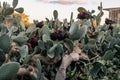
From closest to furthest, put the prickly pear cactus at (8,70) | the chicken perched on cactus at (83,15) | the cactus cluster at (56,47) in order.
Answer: the prickly pear cactus at (8,70)
the cactus cluster at (56,47)
the chicken perched on cactus at (83,15)

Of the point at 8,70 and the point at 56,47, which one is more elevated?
the point at 8,70

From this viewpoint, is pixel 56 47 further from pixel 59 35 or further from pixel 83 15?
pixel 83 15

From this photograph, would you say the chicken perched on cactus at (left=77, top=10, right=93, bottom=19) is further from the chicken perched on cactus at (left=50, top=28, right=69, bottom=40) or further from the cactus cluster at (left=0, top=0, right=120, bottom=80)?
the chicken perched on cactus at (left=50, top=28, right=69, bottom=40)

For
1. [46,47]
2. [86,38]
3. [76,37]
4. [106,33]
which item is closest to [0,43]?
[46,47]

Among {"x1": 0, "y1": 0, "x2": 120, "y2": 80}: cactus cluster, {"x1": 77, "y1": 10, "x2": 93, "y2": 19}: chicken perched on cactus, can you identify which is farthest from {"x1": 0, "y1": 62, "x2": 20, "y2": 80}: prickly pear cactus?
{"x1": 77, "y1": 10, "x2": 93, "y2": 19}: chicken perched on cactus

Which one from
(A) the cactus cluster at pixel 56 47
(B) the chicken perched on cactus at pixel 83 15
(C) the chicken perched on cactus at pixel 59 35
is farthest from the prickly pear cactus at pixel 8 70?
(B) the chicken perched on cactus at pixel 83 15

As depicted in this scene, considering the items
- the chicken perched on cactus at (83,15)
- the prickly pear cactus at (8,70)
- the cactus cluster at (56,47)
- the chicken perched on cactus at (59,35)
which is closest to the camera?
the prickly pear cactus at (8,70)

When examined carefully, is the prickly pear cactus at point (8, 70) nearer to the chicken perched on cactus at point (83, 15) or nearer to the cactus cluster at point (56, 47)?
the cactus cluster at point (56, 47)

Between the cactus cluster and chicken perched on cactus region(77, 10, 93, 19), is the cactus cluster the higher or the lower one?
the lower one

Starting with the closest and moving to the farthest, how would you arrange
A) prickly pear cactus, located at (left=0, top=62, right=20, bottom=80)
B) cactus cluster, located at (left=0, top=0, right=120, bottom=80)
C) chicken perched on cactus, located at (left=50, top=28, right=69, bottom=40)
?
Answer: prickly pear cactus, located at (left=0, top=62, right=20, bottom=80) → cactus cluster, located at (left=0, top=0, right=120, bottom=80) → chicken perched on cactus, located at (left=50, top=28, right=69, bottom=40)

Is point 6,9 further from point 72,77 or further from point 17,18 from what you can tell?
point 72,77

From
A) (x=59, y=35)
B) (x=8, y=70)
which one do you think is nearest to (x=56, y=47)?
(x=59, y=35)

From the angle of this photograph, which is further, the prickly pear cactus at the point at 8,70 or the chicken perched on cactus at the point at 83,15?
the chicken perched on cactus at the point at 83,15

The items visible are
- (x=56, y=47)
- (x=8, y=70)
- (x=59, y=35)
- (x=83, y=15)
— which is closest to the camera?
(x=8, y=70)
